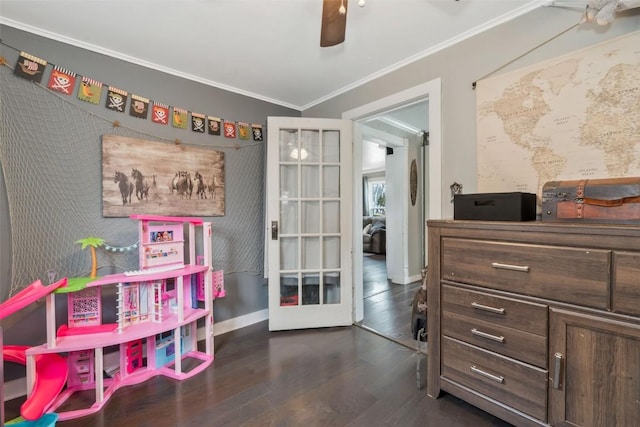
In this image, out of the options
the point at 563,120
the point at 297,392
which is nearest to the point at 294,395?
the point at 297,392

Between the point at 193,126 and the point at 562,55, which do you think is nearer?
the point at 562,55

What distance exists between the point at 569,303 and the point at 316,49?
6.87 ft

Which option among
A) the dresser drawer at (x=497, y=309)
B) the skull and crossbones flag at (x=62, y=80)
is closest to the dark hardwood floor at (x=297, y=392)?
the dresser drawer at (x=497, y=309)

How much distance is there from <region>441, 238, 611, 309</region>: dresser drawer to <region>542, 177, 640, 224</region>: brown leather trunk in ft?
0.65

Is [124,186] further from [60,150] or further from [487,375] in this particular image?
[487,375]

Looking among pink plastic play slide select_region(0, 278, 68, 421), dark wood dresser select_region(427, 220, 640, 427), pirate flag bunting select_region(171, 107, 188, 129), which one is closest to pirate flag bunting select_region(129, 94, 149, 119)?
pirate flag bunting select_region(171, 107, 188, 129)

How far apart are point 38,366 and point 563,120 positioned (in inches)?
128

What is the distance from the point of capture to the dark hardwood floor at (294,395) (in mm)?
1472

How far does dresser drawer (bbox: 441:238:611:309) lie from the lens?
110 centimetres

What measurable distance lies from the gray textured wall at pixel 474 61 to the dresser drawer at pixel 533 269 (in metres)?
0.56

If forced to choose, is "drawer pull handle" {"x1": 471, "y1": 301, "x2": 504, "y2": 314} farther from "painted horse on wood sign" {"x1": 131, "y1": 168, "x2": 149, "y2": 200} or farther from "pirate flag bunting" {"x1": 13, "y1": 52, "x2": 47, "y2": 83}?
"pirate flag bunting" {"x1": 13, "y1": 52, "x2": 47, "y2": 83}

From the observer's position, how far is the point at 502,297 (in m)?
1.34

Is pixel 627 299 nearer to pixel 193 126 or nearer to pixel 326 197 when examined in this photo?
pixel 326 197

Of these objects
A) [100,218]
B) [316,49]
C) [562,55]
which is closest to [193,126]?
[100,218]
